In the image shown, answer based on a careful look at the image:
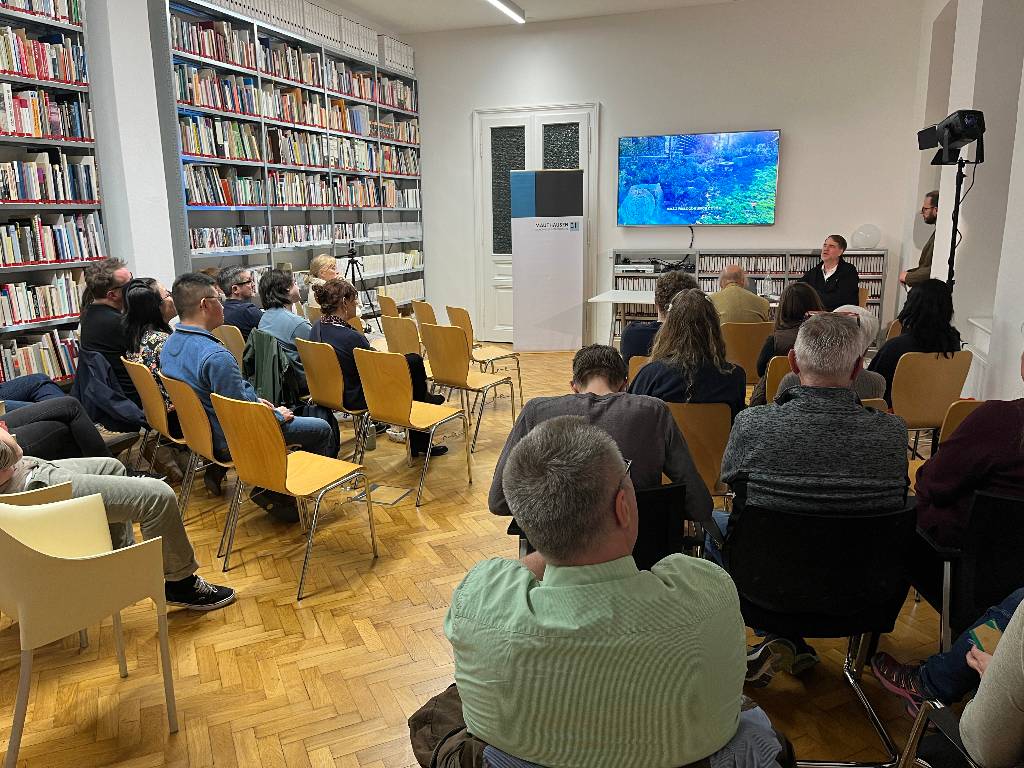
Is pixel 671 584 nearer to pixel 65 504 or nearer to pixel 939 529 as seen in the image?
pixel 939 529

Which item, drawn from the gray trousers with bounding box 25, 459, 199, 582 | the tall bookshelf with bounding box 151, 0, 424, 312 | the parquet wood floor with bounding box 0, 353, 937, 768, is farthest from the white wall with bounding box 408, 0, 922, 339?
the gray trousers with bounding box 25, 459, 199, 582

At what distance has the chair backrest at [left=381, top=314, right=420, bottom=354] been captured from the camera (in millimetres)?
5277

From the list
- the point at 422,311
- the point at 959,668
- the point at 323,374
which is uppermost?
the point at 422,311

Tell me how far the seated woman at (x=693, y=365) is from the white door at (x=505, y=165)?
6.11 metres

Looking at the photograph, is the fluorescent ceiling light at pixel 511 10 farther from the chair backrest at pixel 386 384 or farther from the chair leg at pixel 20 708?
the chair leg at pixel 20 708

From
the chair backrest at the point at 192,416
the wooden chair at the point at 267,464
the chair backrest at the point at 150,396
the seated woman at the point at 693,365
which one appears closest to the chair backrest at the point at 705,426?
the seated woman at the point at 693,365

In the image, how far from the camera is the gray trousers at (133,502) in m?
2.55

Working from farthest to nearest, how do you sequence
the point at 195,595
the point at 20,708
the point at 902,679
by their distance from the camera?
the point at 195,595
the point at 902,679
the point at 20,708

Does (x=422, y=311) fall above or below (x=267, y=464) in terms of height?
above

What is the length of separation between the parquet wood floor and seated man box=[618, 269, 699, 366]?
5.31 ft

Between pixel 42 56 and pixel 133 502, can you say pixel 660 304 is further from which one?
pixel 42 56

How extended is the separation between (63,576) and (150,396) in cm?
193

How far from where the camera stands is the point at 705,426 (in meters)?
2.98

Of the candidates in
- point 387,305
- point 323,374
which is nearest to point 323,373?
point 323,374
